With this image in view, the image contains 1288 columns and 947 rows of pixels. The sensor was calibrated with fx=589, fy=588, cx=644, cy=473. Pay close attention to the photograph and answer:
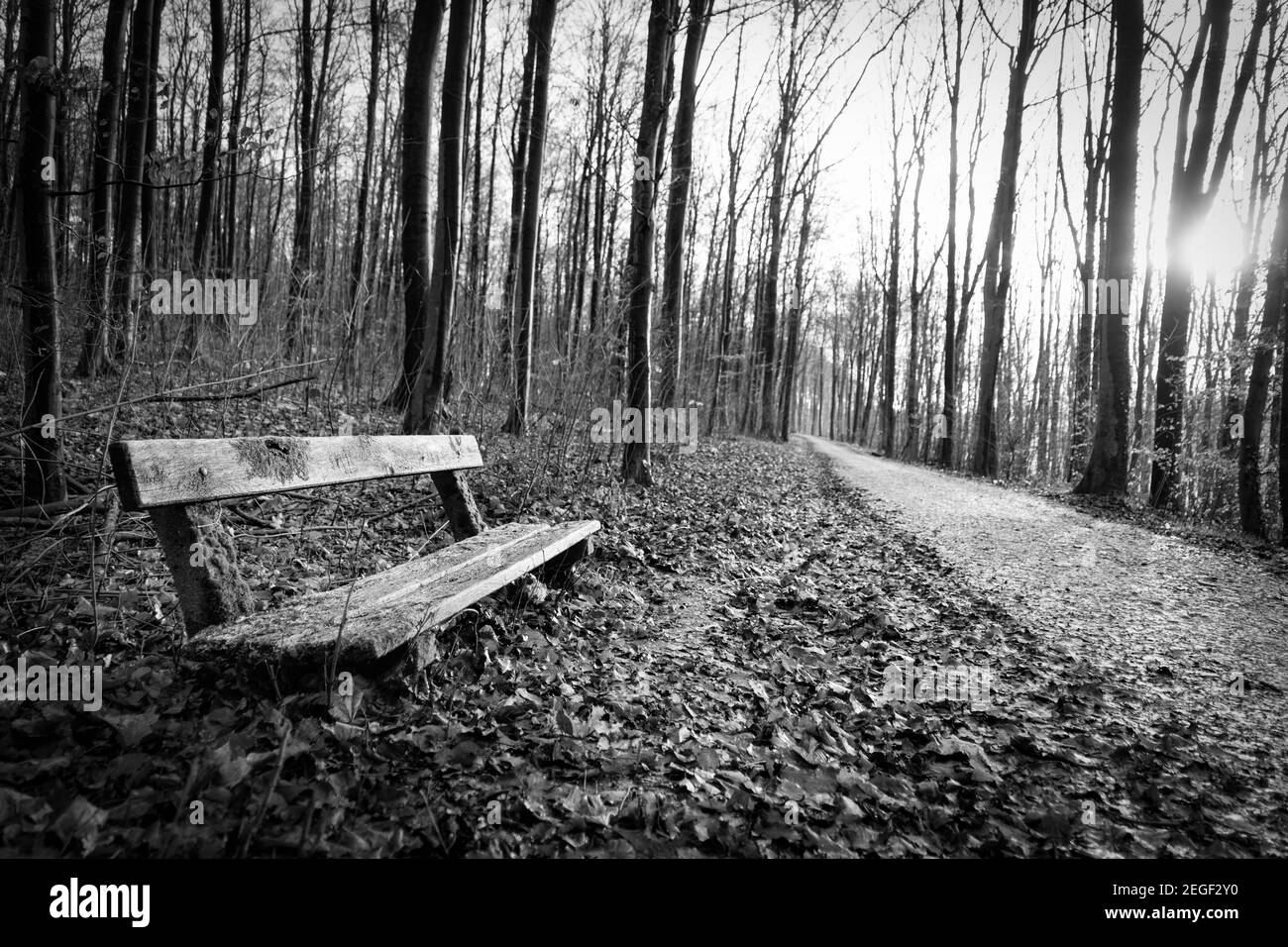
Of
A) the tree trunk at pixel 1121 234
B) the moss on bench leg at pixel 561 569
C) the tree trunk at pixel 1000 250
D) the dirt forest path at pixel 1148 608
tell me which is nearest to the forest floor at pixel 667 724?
the dirt forest path at pixel 1148 608

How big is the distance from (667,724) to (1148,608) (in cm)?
336

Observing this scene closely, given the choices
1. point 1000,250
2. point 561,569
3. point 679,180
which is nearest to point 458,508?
point 561,569

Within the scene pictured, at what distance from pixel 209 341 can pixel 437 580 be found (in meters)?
5.21

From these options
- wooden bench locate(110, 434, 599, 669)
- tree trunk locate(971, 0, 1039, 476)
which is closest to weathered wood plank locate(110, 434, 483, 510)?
wooden bench locate(110, 434, 599, 669)

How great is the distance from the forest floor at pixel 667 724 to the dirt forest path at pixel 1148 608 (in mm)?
24

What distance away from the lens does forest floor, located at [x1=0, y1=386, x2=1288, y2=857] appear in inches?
58.6

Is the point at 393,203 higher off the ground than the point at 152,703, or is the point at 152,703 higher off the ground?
the point at 393,203

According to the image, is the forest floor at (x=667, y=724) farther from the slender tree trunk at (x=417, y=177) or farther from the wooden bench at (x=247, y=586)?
the slender tree trunk at (x=417, y=177)

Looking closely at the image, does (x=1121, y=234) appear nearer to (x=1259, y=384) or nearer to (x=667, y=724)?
(x=1259, y=384)

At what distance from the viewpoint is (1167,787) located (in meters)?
1.88

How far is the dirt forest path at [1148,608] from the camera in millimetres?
2432

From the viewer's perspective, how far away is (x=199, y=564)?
1.82 meters

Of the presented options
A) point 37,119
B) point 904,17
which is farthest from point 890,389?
point 37,119
